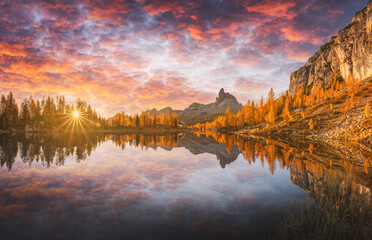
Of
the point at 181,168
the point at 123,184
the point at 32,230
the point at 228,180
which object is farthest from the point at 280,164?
the point at 32,230

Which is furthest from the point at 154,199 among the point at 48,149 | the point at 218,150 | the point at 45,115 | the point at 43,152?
the point at 45,115

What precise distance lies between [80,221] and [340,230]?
35.0 feet

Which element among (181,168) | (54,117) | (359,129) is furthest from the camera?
(54,117)

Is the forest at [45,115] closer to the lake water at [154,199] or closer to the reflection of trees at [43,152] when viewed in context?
the reflection of trees at [43,152]

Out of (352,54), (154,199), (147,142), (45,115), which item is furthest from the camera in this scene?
(352,54)

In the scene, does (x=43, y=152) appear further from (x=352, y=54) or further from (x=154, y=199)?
(x=352, y=54)

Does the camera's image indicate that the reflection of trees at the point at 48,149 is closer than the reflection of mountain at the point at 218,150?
Yes

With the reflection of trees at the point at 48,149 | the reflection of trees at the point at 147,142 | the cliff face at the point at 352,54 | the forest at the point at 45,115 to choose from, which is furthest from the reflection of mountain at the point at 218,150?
the cliff face at the point at 352,54

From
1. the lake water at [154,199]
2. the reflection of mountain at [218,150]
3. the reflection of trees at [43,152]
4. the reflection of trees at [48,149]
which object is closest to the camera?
the lake water at [154,199]

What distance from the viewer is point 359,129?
149ft

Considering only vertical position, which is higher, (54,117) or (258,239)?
(54,117)

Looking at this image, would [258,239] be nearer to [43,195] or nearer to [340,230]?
[340,230]

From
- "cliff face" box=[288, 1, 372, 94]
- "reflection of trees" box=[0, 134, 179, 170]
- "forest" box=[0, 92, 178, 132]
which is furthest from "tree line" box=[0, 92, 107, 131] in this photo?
"cliff face" box=[288, 1, 372, 94]

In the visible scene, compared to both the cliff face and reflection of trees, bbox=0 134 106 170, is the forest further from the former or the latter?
the cliff face
